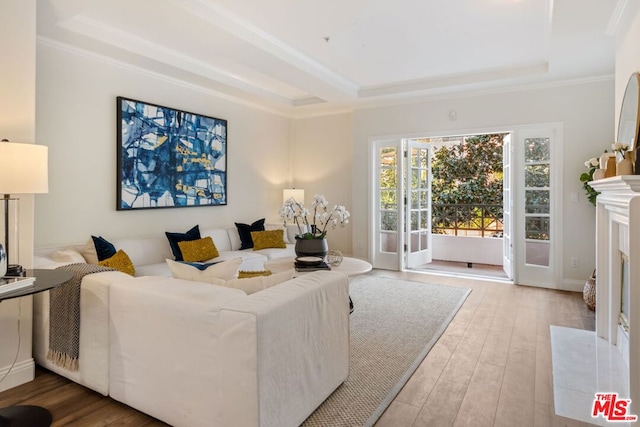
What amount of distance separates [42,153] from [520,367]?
334 cm

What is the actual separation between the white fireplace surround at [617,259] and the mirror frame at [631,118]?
0.31m

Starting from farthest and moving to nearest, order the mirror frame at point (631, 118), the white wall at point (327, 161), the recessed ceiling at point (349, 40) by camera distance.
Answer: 1. the white wall at point (327, 161)
2. the recessed ceiling at point (349, 40)
3. the mirror frame at point (631, 118)

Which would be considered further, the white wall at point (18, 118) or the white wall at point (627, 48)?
the white wall at point (627, 48)

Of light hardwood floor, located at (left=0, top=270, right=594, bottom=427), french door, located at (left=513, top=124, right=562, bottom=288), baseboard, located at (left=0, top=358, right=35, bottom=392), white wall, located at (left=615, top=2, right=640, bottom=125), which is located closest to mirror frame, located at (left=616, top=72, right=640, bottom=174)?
white wall, located at (left=615, top=2, right=640, bottom=125)

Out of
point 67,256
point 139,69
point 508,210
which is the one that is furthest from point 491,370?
point 139,69

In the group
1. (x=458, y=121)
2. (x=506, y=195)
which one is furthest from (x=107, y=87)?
(x=506, y=195)

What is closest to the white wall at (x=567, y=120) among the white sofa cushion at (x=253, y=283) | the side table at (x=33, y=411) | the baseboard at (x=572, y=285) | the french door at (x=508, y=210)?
the baseboard at (x=572, y=285)

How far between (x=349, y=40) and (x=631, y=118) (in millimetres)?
2466

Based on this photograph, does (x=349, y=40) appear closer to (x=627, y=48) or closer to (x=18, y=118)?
(x=627, y=48)

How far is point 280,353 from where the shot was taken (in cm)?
174

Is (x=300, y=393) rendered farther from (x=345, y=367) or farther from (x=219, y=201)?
(x=219, y=201)

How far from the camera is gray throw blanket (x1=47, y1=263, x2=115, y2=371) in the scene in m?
2.23

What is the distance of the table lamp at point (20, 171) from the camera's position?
2.03 meters

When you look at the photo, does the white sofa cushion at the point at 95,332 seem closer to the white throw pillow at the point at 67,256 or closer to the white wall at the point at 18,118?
the white wall at the point at 18,118
